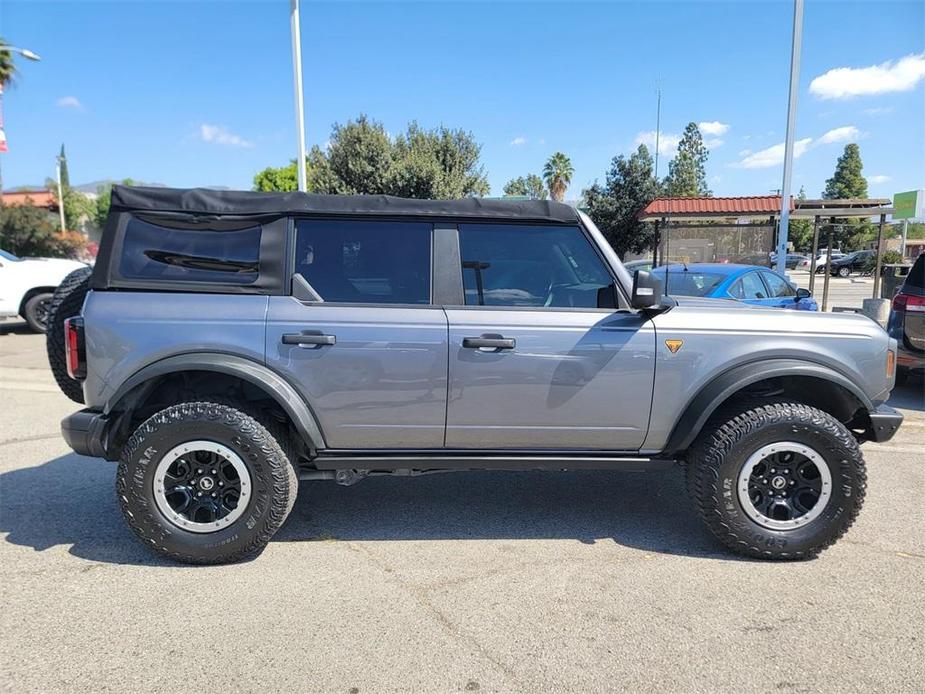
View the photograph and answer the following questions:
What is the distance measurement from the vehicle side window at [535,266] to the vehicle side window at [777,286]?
5.72m

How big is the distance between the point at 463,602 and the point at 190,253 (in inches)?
91.9

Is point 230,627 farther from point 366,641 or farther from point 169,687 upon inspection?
point 366,641

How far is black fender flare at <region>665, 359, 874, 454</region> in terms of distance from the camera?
127 inches

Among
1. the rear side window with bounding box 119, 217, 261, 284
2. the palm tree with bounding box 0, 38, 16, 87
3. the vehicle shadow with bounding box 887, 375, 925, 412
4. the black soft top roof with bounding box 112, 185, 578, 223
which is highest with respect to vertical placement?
the palm tree with bounding box 0, 38, 16, 87

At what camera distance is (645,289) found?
3.15 m

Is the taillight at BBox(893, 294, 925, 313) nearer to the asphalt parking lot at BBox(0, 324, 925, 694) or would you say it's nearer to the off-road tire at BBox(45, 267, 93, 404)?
the asphalt parking lot at BBox(0, 324, 925, 694)

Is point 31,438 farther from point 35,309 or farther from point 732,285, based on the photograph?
point 732,285

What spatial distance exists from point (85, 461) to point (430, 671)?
382 centimetres

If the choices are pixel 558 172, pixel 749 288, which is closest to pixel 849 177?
pixel 558 172

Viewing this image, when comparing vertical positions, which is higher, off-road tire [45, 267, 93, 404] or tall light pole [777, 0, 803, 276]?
tall light pole [777, 0, 803, 276]

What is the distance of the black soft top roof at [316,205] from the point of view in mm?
3363

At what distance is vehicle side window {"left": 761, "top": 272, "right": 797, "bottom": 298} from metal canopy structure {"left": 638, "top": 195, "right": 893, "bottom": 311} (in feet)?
10.9

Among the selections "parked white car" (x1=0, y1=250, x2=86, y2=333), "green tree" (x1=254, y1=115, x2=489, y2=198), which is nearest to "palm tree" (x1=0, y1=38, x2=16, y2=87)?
"green tree" (x1=254, y1=115, x2=489, y2=198)

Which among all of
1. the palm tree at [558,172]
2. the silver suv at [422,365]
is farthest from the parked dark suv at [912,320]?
the palm tree at [558,172]
